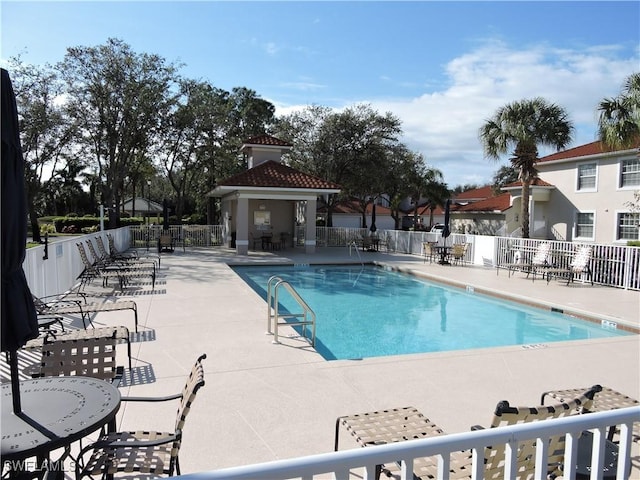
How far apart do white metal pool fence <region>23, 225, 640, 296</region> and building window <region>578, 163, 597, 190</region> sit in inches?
391

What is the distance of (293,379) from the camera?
523cm

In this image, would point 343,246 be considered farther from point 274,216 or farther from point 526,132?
point 526,132

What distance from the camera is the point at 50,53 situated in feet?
69.5

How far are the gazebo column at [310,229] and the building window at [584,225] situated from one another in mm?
14786

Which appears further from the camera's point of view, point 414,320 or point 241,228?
point 241,228

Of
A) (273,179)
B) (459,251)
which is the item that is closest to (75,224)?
(273,179)

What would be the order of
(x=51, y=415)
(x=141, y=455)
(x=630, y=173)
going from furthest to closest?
(x=630, y=173) < (x=141, y=455) < (x=51, y=415)

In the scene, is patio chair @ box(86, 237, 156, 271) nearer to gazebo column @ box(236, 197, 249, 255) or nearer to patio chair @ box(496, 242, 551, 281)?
gazebo column @ box(236, 197, 249, 255)

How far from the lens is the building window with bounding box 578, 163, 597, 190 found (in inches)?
930

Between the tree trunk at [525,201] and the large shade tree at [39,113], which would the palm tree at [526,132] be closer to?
the tree trunk at [525,201]

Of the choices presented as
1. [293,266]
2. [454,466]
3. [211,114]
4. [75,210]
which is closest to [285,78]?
[293,266]

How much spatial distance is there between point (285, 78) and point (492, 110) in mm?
11050

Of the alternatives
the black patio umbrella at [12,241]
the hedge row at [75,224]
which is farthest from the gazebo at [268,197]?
the black patio umbrella at [12,241]

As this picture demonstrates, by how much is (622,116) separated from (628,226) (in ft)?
30.0
